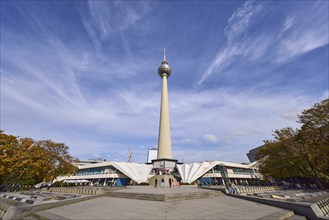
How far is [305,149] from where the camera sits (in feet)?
71.8

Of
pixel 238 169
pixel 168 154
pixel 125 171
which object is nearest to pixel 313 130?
pixel 168 154

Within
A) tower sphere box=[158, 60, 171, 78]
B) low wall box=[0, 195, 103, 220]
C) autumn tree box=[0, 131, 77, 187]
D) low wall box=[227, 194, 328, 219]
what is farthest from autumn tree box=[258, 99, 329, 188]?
tower sphere box=[158, 60, 171, 78]

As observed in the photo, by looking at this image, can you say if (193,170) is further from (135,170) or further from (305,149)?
(305,149)

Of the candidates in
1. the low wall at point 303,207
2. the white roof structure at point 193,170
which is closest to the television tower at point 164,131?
the white roof structure at point 193,170

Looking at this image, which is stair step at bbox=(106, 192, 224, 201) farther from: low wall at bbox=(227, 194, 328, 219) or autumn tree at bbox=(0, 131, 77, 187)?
autumn tree at bbox=(0, 131, 77, 187)

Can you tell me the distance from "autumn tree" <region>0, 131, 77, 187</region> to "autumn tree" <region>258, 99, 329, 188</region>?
40835mm

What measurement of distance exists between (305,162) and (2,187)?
173 feet

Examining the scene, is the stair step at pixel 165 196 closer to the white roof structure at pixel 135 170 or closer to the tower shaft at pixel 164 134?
the white roof structure at pixel 135 170

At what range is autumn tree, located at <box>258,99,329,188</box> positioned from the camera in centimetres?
1972

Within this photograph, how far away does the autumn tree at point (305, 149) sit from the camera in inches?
776

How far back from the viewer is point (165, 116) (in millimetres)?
48156

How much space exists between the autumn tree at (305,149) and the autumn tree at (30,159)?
40.8 m

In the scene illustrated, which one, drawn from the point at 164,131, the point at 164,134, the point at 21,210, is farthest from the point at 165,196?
the point at 164,131

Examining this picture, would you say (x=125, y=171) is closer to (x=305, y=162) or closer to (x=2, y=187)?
(x=2, y=187)
